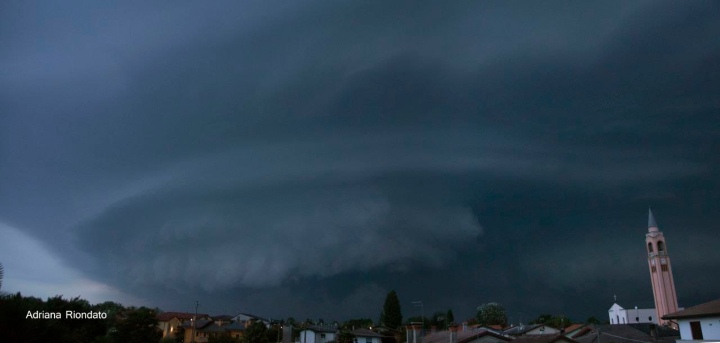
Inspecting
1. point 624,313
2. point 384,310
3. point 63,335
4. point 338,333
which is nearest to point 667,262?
point 624,313

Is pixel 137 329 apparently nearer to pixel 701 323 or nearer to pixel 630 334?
pixel 701 323

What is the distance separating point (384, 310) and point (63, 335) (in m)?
121

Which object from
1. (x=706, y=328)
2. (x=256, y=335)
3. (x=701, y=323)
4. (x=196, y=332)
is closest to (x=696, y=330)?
(x=701, y=323)

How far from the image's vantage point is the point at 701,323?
40.4 meters

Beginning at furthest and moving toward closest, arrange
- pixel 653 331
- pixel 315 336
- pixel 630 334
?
pixel 315 336
pixel 653 331
pixel 630 334

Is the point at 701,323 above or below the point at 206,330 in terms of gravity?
below

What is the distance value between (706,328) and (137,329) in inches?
2544

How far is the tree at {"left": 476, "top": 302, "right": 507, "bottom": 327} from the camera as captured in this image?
16862 centimetres

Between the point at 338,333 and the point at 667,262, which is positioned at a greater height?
the point at 667,262

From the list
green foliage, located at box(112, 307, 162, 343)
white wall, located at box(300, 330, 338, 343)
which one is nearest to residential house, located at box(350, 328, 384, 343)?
white wall, located at box(300, 330, 338, 343)

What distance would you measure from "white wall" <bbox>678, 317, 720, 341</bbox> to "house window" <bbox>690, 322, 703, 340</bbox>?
0.93ft

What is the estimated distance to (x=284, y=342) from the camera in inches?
3789

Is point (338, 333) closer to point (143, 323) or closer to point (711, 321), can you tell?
point (143, 323)

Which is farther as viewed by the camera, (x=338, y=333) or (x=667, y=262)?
(x=667, y=262)
